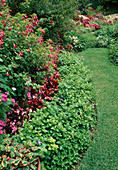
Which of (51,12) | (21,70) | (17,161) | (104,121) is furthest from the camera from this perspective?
(51,12)

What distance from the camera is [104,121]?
3.37 metres

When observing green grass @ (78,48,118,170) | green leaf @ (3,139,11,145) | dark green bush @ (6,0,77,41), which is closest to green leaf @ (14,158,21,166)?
green leaf @ (3,139,11,145)

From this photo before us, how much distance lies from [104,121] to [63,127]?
0.94 metres

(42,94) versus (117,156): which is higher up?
(42,94)

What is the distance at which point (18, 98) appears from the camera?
3.10m

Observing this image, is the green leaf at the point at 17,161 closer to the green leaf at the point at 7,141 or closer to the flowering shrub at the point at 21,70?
the green leaf at the point at 7,141

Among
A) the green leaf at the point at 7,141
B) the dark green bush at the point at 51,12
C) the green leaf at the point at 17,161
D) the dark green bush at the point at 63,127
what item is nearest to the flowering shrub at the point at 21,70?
the dark green bush at the point at 63,127

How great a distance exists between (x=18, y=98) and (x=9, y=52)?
83 centimetres

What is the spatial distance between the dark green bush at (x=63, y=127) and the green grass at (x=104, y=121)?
0.16m

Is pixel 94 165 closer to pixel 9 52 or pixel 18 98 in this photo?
pixel 18 98

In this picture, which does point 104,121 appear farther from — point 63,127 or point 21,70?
point 21,70

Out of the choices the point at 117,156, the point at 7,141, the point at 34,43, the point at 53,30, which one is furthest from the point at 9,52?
the point at 53,30

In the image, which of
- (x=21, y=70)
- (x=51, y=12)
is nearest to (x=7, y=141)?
(x=21, y=70)

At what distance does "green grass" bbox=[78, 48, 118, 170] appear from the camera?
265 cm
